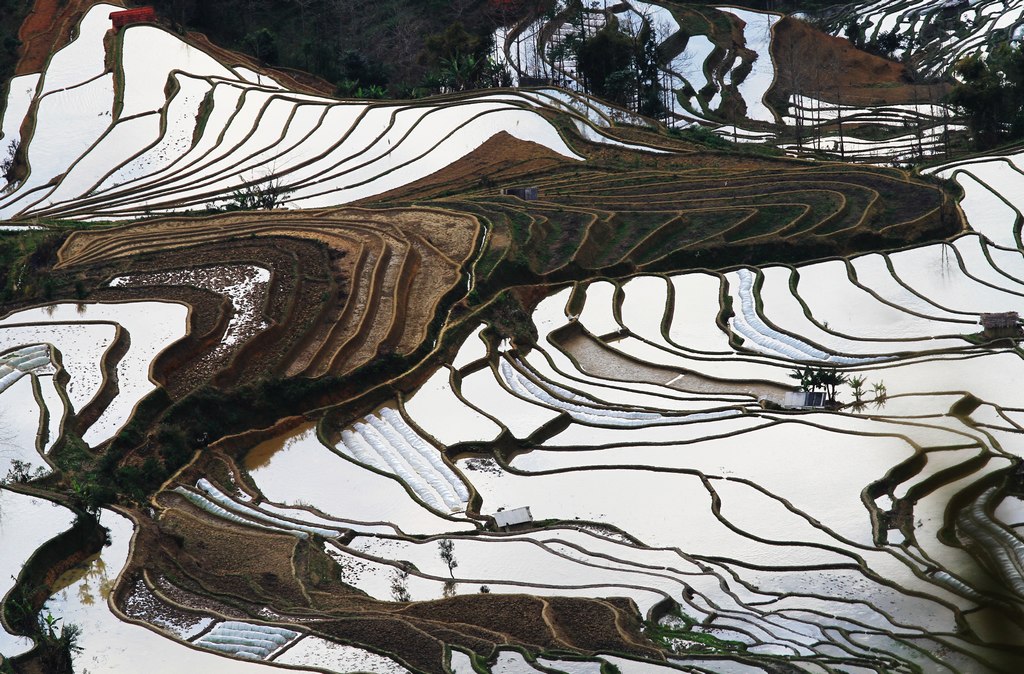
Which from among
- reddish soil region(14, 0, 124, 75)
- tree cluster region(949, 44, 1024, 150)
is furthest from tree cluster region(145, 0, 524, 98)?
tree cluster region(949, 44, 1024, 150)

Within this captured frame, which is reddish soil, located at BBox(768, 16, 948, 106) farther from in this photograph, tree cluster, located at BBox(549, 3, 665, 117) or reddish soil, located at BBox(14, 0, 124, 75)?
reddish soil, located at BBox(14, 0, 124, 75)

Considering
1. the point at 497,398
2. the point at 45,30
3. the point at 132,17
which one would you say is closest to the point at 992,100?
the point at 497,398

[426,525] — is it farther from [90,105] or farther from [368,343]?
[90,105]

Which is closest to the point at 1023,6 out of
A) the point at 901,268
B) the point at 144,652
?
the point at 901,268

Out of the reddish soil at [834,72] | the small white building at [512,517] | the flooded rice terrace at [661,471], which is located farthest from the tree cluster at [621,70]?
the small white building at [512,517]

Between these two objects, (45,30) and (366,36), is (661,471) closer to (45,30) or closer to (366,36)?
(366,36)

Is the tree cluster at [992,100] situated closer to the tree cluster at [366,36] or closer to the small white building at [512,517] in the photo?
the tree cluster at [366,36]

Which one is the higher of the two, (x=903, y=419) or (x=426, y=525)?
(x=903, y=419)
